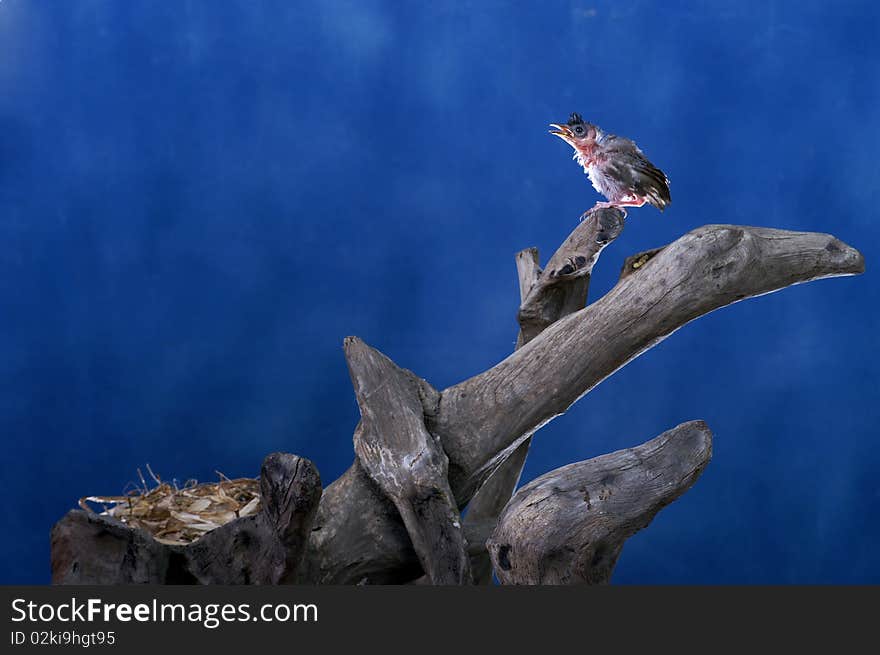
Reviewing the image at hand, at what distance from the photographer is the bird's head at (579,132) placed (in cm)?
371

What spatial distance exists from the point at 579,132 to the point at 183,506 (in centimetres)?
226

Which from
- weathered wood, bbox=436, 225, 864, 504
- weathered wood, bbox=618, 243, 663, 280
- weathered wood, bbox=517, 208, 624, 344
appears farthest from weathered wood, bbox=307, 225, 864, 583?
weathered wood, bbox=517, 208, 624, 344

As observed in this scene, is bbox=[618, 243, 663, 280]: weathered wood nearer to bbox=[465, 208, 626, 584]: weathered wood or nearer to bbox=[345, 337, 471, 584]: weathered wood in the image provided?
bbox=[465, 208, 626, 584]: weathered wood

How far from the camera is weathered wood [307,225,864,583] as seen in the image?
11.5 ft

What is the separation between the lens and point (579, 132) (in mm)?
3721

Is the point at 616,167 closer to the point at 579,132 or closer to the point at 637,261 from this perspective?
the point at 579,132

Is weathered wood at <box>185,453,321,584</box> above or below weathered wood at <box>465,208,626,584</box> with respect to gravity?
below

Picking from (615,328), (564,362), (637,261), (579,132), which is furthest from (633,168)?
(564,362)

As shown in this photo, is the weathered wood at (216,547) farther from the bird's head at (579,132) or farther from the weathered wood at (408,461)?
the bird's head at (579,132)

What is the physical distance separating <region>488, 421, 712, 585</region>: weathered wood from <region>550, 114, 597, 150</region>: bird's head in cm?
137

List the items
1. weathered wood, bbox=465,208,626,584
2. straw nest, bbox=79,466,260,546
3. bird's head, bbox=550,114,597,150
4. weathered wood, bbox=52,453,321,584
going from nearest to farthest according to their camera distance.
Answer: weathered wood, bbox=52,453,321,584, straw nest, bbox=79,466,260,546, bird's head, bbox=550,114,597,150, weathered wood, bbox=465,208,626,584

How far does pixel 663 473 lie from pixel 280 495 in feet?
4.24

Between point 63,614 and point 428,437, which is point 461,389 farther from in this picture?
point 63,614

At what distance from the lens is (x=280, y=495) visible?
284cm
